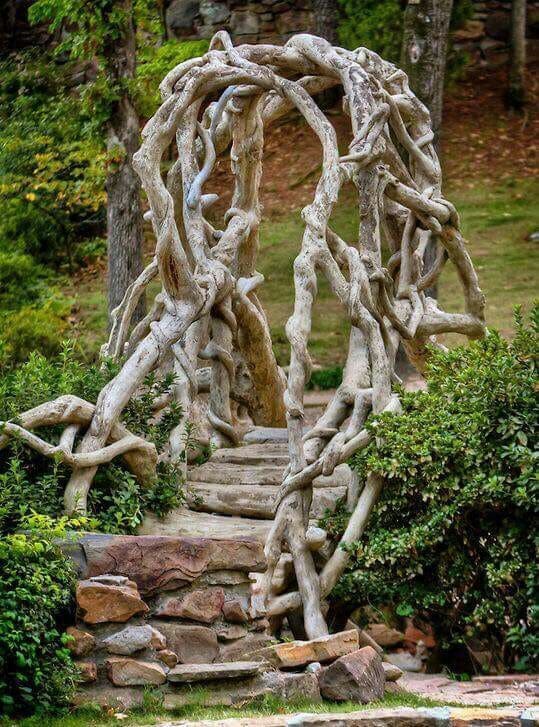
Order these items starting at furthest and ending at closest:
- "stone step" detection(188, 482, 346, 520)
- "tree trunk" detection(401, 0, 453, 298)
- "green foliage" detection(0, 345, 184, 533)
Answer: "tree trunk" detection(401, 0, 453, 298)
"stone step" detection(188, 482, 346, 520)
"green foliage" detection(0, 345, 184, 533)

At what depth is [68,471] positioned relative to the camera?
8.93 m

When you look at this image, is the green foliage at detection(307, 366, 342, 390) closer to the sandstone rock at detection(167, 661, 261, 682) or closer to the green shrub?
the green shrub

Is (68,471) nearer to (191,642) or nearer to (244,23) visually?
(191,642)

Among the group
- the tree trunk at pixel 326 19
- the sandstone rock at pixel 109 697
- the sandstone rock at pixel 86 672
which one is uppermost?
the tree trunk at pixel 326 19

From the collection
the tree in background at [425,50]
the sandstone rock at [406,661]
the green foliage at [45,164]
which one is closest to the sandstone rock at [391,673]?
the sandstone rock at [406,661]

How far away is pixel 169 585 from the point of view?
304 inches

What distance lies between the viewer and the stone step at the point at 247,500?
9.93 m

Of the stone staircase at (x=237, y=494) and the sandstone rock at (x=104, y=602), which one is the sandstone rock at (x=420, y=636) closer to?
the stone staircase at (x=237, y=494)

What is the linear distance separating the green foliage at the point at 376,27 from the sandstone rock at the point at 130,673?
1486 centimetres

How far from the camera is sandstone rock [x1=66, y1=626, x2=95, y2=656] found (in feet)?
23.3

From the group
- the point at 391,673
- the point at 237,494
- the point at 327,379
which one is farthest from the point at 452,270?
the point at 391,673

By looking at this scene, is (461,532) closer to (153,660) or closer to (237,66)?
(153,660)

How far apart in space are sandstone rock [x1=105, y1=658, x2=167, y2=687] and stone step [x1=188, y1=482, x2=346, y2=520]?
282 cm

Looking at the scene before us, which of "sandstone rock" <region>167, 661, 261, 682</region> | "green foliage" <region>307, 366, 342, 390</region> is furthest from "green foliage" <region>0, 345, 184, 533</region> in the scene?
"green foliage" <region>307, 366, 342, 390</region>
